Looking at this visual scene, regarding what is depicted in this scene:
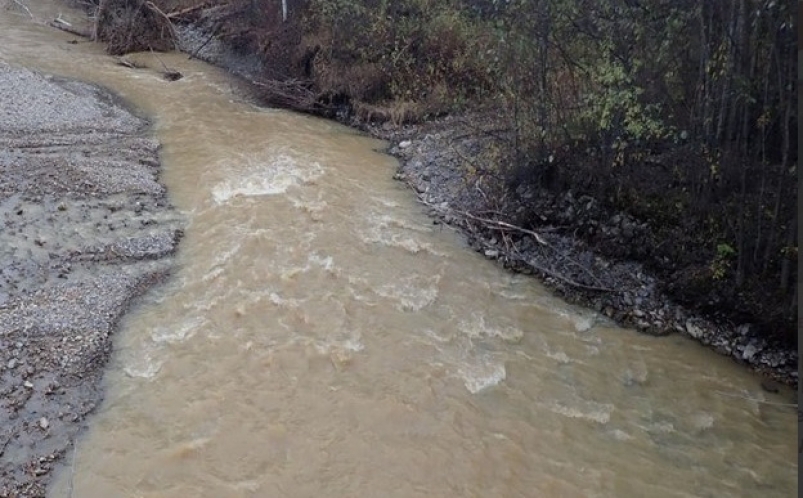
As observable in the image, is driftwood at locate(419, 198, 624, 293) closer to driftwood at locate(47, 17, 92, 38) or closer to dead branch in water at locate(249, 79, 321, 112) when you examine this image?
dead branch in water at locate(249, 79, 321, 112)

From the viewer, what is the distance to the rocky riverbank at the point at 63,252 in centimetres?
734

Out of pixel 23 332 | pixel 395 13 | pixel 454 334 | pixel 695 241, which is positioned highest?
pixel 395 13

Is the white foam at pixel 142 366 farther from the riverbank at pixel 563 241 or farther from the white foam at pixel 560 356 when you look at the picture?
the riverbank at pixel 563 241

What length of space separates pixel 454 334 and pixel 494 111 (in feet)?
22.4

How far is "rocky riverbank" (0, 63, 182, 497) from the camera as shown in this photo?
734 cm

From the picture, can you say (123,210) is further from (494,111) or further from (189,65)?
(189,65)

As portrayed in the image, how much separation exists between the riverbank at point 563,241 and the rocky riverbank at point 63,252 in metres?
4.96

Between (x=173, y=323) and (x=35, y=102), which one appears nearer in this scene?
(x=173, y=323)

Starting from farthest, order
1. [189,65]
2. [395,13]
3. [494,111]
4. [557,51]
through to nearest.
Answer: [189,65], [395,13], [494,111], [557,51]

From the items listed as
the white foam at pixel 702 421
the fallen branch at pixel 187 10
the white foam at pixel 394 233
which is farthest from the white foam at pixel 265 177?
the fallen branch at pixel 187 10

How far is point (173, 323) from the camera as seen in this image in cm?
898

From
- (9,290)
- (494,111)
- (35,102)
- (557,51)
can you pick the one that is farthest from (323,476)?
(35,102)

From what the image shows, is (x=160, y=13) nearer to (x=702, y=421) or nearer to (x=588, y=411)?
(x=588, y=411)

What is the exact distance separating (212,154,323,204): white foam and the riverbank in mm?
1936
